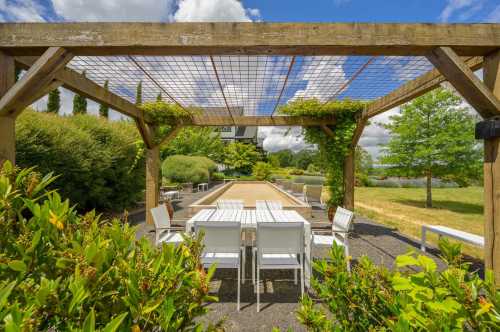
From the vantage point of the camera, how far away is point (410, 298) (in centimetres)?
100

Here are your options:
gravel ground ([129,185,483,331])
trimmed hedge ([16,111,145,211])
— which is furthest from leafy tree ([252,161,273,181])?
gravel ground ([129,185,483,331])

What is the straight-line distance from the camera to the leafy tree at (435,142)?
11180 mm

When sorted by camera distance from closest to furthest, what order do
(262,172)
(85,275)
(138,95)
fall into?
(85,275)
(138,95)
(262,172)

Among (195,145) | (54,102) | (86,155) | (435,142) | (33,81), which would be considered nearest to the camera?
(33,81)

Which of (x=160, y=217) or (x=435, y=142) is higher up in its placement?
(x=435, y=142)

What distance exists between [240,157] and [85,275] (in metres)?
28.1

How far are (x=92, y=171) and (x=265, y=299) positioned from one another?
6.58 metres

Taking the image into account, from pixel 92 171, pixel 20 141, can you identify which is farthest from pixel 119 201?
pixel 20 141

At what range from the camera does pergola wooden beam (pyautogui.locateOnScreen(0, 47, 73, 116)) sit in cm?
232

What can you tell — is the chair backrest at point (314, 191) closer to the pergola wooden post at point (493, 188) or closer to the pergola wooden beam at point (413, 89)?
the pergola wooden beam at point (413, 89)

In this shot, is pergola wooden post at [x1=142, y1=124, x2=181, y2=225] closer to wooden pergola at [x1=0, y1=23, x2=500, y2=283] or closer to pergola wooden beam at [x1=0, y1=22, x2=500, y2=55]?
wooden pergola at [x1=0, y1=23, x2=500, y2=283]

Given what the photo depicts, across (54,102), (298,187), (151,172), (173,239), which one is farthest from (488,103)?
(54,102)

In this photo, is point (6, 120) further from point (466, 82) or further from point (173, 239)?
point (466, 82)

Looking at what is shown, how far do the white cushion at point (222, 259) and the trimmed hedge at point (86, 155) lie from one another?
15.7 feet
